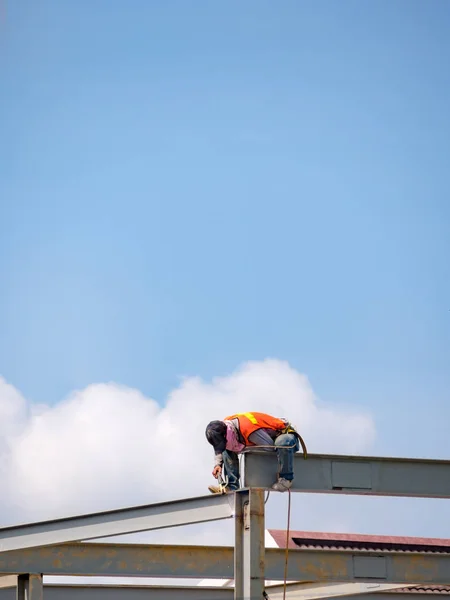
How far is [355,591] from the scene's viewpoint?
50.7 ft

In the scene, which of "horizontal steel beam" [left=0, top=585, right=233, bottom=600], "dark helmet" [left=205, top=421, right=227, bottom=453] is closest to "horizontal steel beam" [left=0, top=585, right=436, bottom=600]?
"horizontal steel beam" [left=0, top=585, right=233, bottom=600]

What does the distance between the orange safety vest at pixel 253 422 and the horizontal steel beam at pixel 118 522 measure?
0.76 metres

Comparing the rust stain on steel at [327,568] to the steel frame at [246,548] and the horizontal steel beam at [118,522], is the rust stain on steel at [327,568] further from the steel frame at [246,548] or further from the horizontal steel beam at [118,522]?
the horizontal steel beam at [118,522]

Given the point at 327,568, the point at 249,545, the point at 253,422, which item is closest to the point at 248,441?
the point at 253,422

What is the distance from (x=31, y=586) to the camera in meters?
14.1

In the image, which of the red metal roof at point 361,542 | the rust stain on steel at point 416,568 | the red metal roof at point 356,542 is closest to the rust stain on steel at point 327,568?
the rust stain on steel at point 416,568

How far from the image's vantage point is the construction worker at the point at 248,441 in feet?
36.9

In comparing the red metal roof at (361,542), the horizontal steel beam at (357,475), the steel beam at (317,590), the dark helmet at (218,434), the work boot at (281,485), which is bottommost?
the steel beam at (317,590)

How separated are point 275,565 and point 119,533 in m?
2.68

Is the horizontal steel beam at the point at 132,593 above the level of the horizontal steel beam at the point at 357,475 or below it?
below

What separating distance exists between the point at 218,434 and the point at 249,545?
1230 mm

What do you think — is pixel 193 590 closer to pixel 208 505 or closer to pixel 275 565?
pixel 275 565

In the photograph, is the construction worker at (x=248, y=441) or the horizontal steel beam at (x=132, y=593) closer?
the construction worker at (x=248, y=441)

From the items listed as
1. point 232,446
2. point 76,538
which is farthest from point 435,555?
point 76,538
